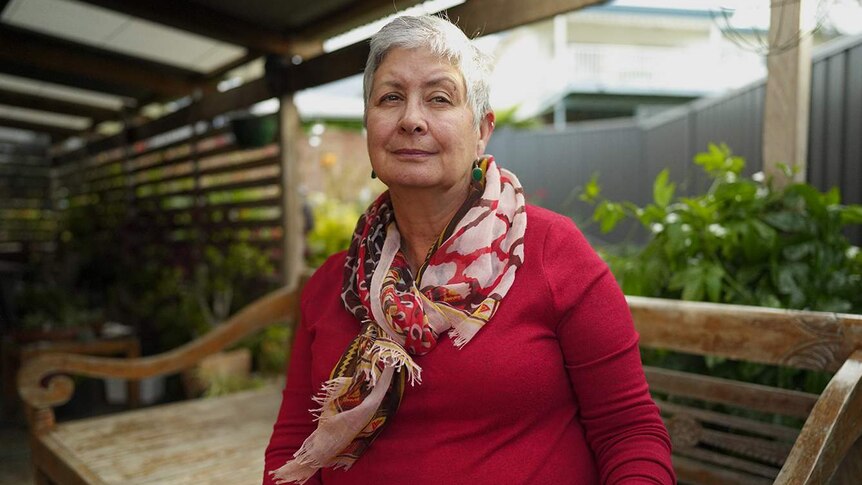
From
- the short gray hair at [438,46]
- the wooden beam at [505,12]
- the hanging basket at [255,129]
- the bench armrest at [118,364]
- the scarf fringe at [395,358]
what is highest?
the wooden beam at [505,12]

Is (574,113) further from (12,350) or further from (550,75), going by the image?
(12,350)

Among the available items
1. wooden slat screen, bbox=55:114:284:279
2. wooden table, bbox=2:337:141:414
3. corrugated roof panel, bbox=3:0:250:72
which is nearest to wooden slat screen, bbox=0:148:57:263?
wooden slat screen, bbox=55:114:284:279

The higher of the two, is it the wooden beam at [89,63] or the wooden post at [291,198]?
the wooden beam at [89,63]

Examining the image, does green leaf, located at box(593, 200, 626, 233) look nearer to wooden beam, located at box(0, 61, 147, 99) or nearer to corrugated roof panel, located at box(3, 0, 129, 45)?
corrugated roof panel, located at box(3, 0, 129, 45)

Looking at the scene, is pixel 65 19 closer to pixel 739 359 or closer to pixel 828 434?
pixel 739 359

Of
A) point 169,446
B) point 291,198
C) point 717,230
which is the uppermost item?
point 291,198

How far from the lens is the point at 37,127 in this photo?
8336mm

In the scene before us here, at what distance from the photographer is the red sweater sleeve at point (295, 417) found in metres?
1.37

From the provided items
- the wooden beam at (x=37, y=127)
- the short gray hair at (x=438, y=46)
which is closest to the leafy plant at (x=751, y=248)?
the short gray hair at (x=438, y=46)

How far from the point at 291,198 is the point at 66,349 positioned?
5.89 feet

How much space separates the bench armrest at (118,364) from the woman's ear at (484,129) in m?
1.29

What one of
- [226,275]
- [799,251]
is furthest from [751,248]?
[226,275]

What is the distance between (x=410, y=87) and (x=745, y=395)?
3.51 feet

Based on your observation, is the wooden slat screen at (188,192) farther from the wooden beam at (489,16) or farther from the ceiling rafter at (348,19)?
the wooden beam at (489,16)
